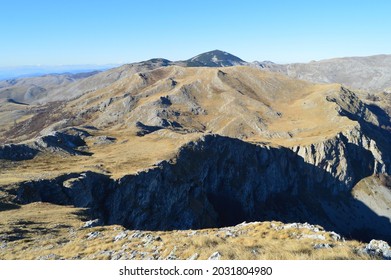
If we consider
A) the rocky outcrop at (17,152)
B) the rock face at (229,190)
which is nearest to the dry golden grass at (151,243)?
the rock face at (229,190)

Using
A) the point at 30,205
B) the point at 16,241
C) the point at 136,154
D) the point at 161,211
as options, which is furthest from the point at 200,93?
the point at 16,241

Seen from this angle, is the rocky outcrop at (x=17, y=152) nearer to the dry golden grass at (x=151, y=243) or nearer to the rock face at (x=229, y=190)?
the rock face at (x=229, y=190)

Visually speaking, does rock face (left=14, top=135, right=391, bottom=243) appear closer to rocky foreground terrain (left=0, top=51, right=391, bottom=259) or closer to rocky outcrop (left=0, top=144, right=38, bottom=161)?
rocky foreground terrain (left=0, top=51, right=391, bottom=259)

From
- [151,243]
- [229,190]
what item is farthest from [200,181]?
[151,243]

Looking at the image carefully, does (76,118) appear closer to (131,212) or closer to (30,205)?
(131,212)

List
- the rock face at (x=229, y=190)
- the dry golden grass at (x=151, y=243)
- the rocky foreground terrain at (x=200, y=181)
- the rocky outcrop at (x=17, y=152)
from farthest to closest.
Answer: the rocky outcrop at (x=17, y=152) < the rock face at (x=229, y=190) < the rocky foreground terrain at (x=200, y=181) < the dry golden grass at (x=151, y=243)

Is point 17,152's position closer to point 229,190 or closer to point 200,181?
point 200,181

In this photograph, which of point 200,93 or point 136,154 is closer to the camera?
point 136,154
